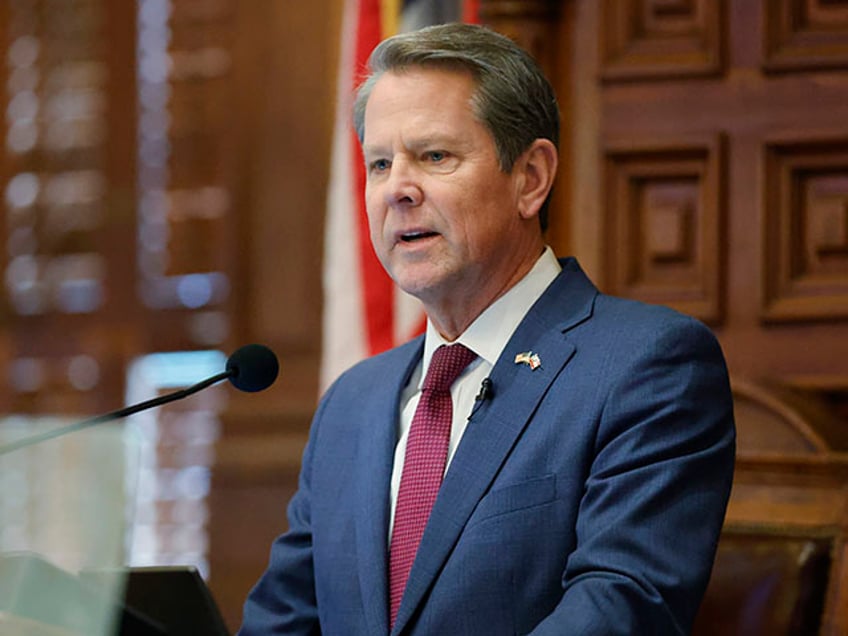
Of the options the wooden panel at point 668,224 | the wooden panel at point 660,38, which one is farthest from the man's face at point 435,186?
the wooden panel at point 660,38

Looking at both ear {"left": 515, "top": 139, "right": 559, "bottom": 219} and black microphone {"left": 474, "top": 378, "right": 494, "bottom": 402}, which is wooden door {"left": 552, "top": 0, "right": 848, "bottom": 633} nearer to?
ear {"left": 515, "top": 139, "right": 559, "bottom": 219}

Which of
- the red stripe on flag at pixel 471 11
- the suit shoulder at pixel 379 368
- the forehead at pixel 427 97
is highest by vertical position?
the red stripe on flag at pixel 471 11

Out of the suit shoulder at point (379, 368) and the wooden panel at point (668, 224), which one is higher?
the wooden panel at point (668, 224)

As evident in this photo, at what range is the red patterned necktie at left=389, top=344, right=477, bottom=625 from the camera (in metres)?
2.14

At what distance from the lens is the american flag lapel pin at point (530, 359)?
7.10 feet

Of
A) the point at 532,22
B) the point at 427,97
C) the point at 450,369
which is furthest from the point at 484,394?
the point at 532,22

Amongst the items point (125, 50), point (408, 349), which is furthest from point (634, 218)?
point (125, 50)

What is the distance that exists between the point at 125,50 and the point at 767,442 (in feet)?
11.6

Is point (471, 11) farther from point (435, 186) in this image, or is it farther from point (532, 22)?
point (435, 186)

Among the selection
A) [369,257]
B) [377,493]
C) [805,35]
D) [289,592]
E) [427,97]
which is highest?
[805,35]

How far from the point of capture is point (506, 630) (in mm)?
1985

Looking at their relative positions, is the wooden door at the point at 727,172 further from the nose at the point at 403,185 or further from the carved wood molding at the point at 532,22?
the nose at the point at 403,185

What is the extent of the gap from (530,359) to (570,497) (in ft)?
0.85

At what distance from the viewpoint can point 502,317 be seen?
229 centimetres
